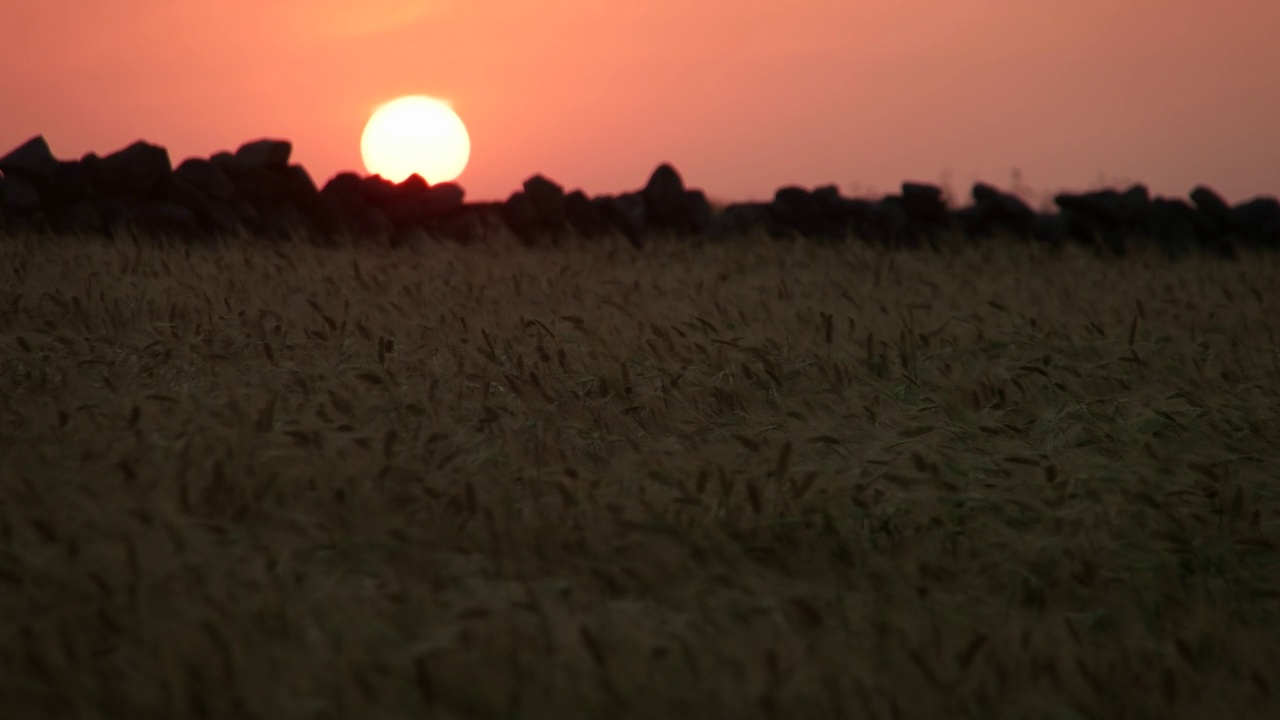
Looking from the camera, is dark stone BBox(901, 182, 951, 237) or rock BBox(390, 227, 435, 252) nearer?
rock BBox(390, 227, 435, 252)

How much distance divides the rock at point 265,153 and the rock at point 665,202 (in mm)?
3535

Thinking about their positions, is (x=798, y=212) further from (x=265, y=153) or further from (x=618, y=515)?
(x=618, y=515)

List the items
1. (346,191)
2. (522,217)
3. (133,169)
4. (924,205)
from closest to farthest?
(133,169)
(346,191)
(522,217)
(924,205)

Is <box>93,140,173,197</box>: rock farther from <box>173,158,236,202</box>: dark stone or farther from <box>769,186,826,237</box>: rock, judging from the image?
<box>769,186,826,237</box>: rock

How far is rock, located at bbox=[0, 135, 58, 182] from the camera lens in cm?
1033

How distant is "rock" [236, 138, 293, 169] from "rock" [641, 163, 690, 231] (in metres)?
3.54

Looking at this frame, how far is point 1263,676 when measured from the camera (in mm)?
2775

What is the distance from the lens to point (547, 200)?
11891 millimetres

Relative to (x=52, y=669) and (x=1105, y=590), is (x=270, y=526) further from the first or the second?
(x=1105, y=590)

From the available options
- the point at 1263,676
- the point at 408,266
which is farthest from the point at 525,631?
the point at 408,266

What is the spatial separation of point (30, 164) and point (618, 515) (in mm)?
8765

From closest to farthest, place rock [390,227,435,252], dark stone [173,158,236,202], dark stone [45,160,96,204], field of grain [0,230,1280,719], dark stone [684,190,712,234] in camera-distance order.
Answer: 1. field of grain [0,230,1280,719]
2. dark stone [45,160,96,204]
3. dark stone [173,158,236,202]
4. rock [390,227,435,252]
5. dark stone [684,190,712,234]

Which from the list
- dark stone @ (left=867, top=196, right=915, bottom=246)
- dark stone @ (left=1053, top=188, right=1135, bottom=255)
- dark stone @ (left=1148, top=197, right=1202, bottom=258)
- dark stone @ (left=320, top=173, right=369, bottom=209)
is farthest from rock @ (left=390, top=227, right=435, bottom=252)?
dark stone @ (left=1148, top=197, right=1202, bottom=258)

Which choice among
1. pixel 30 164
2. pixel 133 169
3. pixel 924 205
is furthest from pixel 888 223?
pixel 30 164
